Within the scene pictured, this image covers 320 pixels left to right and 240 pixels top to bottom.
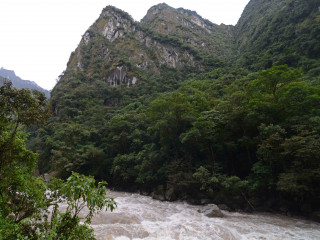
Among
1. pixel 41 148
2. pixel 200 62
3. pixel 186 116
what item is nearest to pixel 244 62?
pixel 200 62

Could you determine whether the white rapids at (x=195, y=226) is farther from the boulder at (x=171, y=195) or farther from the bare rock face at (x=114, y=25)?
the bare rock face at (x=114, y=25)

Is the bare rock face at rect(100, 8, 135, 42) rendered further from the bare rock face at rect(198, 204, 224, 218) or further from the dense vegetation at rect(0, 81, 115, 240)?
the dense vegetation at rect(0, 81, 115, 240)

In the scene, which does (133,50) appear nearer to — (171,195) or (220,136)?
(220,136)

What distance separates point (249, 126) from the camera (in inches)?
669

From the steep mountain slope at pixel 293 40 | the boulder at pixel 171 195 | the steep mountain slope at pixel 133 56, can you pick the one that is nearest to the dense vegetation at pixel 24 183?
the boulder at pixel 171 195

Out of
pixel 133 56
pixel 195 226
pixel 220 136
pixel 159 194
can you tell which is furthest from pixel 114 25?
pixel 195 226

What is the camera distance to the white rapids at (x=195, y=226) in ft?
33.0

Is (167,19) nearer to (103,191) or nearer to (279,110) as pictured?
(279,110)

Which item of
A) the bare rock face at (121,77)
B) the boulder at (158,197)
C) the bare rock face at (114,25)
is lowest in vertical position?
the boulder at (158,197)

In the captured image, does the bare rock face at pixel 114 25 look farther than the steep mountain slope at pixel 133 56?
Yes

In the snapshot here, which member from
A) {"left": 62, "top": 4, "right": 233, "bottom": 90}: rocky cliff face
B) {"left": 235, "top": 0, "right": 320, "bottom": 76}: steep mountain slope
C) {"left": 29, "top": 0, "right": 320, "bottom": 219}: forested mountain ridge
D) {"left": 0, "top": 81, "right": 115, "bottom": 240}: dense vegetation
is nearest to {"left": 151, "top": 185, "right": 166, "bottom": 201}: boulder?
{"left": 29, "top": 0, "right": 320, "bottom": 219}: forested mountain ridge

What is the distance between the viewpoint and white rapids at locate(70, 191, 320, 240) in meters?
10.1

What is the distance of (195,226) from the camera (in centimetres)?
1154

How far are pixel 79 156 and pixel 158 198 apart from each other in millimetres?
13263
